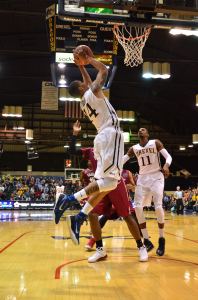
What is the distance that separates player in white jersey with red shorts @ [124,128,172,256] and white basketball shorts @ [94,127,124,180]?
6.11ft

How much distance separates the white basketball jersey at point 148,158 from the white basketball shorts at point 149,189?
0.09m

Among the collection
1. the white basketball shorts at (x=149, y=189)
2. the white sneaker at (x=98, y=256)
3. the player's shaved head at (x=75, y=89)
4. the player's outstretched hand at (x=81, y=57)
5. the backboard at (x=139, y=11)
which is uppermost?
the backboard at (x=139, y=11)

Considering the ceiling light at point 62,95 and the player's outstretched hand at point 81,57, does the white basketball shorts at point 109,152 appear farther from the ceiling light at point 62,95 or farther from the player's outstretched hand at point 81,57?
the ceiling light at point 62,95

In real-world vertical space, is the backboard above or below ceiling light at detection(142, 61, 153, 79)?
above

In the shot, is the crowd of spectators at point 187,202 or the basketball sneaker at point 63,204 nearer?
the basketball sneaker at point 63,204

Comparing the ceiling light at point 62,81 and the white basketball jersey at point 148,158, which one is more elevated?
the ceiling light at point 62,81

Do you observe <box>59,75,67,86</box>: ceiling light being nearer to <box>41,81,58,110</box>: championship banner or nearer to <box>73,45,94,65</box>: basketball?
<box>41,81,58,110</box>: championship banner

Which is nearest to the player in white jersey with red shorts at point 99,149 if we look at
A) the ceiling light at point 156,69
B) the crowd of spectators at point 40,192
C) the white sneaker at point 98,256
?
the white sneaker at point 98,256

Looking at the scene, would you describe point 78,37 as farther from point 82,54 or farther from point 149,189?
point 82,54

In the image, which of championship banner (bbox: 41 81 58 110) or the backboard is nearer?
the backboard

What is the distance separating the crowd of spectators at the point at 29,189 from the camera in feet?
90.0

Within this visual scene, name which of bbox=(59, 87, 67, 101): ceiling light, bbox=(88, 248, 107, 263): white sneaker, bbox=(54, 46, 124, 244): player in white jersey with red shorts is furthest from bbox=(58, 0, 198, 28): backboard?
bbox=(59, 87, 67, 101): ceiling light

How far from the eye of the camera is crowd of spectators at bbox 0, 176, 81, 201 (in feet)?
90.0

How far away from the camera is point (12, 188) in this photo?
3073 cm
